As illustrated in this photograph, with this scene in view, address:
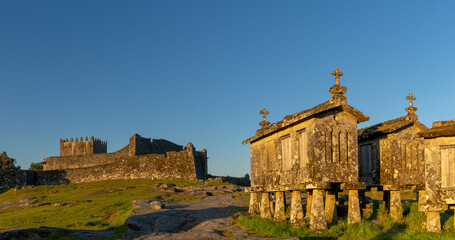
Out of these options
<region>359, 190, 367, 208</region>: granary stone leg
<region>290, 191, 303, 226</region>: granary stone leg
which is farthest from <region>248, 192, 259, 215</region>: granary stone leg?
<region>359, 190, 367, 208</region>: granary stone leg

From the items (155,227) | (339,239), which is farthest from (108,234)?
(339,239)

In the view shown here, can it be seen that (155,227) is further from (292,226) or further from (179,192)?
(179,192)

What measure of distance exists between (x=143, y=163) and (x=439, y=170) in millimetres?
41265

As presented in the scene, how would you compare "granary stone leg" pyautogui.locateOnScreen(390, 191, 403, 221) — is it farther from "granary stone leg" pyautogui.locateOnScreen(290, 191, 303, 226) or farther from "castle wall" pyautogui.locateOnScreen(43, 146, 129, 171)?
"castle wall" pyautogui.locateOnScreen(43, 146, 129, 171)

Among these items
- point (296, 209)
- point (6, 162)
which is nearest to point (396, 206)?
point (296, 209)

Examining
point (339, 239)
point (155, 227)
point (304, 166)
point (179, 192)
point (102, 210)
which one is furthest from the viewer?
point (179, 192)

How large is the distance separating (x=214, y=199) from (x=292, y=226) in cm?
1284

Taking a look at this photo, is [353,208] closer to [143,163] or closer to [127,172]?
[143,163]

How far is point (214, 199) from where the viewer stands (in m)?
29.7

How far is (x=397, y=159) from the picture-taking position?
769 inches

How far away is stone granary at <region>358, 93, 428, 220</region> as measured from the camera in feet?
63.4

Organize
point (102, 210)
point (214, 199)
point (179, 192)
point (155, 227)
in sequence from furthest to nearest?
point (179, 192) → point (214, 199) → point (102, 210) → point (155, 227)

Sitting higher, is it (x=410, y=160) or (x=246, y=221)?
(x=410, y=160)

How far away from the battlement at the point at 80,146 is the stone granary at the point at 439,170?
6900 centimetres
